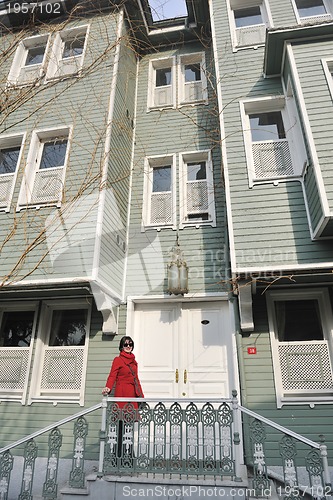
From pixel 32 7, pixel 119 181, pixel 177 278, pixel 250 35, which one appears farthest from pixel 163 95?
pixel 177 278

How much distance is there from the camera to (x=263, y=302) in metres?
5.95

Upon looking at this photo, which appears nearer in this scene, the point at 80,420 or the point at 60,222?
the point at 80,420

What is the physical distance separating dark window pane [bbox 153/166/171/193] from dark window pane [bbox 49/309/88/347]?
3181mm

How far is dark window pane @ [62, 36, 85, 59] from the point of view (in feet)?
27.8

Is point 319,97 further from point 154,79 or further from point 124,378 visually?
point 124,378

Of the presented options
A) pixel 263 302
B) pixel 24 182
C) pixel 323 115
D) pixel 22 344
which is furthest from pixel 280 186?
pixel 22 344

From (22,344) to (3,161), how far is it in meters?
4.19

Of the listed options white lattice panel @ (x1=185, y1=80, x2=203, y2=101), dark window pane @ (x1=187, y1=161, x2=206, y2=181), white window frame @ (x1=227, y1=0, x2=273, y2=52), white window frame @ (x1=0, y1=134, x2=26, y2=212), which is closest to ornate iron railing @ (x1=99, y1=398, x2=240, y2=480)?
white window frame @ (x1=0, y1=134, x2=26, y2=212)

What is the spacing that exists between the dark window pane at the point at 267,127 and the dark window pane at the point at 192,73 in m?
2.75

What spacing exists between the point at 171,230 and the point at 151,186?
1.37m

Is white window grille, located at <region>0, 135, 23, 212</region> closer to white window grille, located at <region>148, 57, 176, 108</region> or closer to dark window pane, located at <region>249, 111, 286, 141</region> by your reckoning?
white window grille, located at <region>148, 57, 176, 108</region>

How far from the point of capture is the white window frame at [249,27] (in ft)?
24.5

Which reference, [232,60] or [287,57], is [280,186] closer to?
[287,57]

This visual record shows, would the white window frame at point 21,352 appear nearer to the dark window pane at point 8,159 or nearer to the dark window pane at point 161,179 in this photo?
the dark window pane at point 8,159
